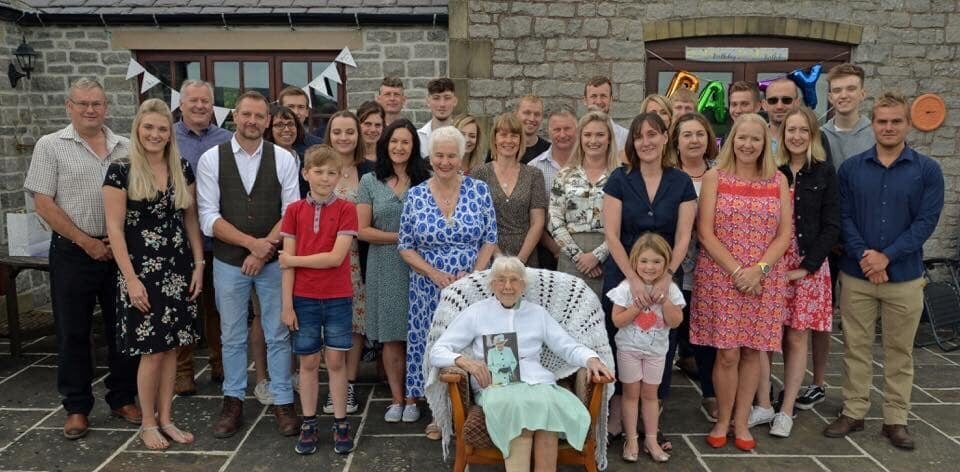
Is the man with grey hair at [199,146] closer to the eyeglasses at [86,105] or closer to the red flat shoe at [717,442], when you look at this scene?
the eyeglasses at [86,105]

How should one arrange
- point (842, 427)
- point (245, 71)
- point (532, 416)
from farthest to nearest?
1. point (245, 71)
2. point (842, 427)
3. point (532, 416)

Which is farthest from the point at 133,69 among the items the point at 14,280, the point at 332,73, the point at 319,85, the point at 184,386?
the point at 184,386

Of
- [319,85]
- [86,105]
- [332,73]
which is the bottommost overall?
[86,105]

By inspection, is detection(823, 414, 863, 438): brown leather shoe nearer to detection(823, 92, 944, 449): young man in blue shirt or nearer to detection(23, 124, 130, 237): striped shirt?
detection(823, 92, 944, 449): young man in blue shirt

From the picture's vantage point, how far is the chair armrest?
3.20 metres

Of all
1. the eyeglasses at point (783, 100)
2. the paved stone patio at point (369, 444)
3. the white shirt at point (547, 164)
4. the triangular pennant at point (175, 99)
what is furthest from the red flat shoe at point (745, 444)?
the triangular pennant at point (175, 99)

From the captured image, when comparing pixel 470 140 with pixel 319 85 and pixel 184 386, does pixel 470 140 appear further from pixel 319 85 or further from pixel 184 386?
pixel 319 85

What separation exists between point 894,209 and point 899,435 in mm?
1276

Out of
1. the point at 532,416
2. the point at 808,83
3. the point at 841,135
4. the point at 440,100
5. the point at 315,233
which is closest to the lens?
the point at 532,416

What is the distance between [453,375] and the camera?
320cm

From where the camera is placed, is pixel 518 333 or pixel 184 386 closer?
pixel 518 333

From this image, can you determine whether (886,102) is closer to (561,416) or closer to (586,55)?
(561,416)

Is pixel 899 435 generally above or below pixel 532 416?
below

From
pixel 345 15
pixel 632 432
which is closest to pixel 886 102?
pixel 632 432
